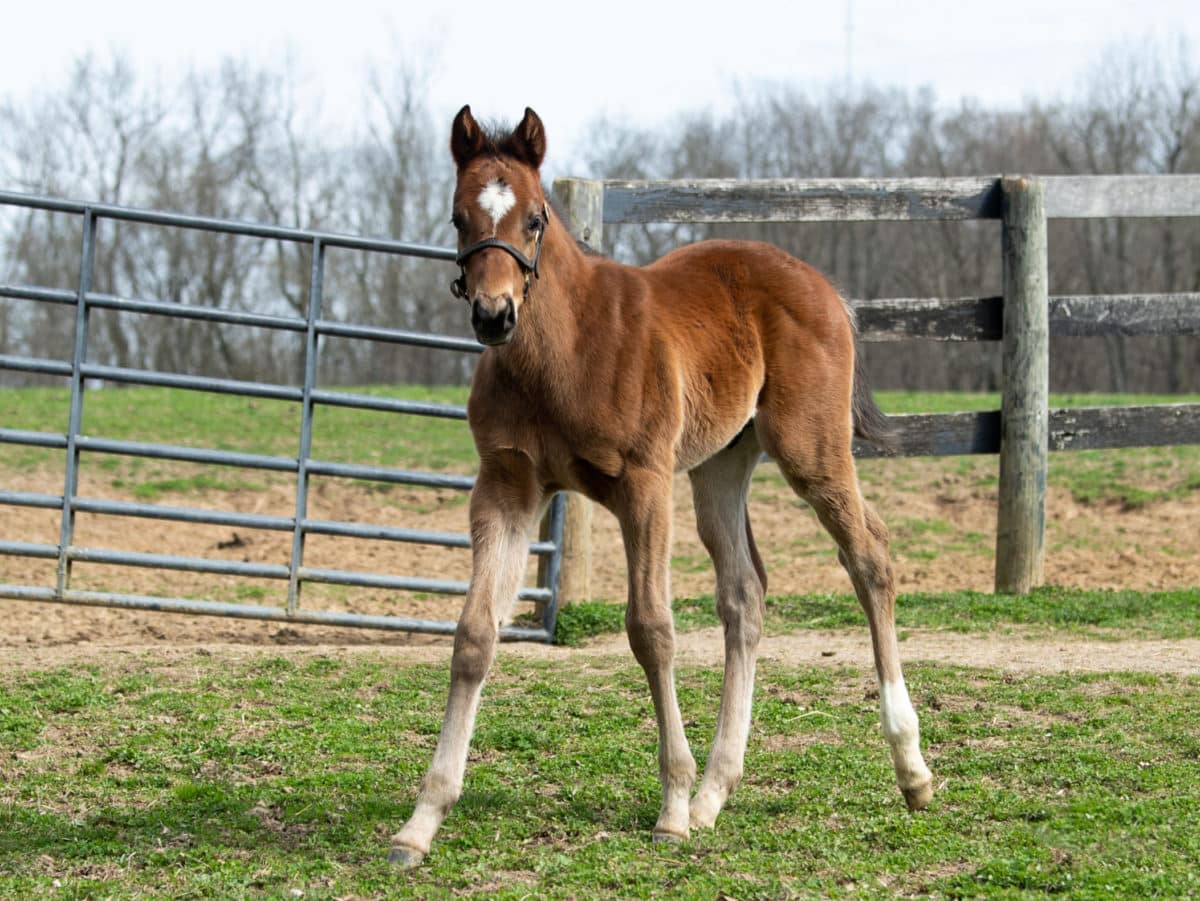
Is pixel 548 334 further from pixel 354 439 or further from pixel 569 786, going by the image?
pixel 354 439

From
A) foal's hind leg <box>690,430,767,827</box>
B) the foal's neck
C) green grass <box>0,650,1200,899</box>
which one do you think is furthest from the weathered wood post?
the foal's neck

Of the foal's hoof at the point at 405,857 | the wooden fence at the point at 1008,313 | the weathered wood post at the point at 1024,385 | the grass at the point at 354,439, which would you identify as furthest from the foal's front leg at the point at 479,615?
the grass at the point at 354,439

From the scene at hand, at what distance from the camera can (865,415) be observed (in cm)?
508

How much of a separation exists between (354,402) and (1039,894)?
5.01 metres

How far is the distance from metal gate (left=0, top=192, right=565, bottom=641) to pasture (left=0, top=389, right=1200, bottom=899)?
26 centimetres

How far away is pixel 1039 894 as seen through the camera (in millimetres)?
3367

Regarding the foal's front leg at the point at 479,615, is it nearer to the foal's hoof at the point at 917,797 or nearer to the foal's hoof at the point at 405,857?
the foal's hoof at the point at 405,857

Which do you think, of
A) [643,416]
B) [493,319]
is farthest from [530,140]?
[643,416]

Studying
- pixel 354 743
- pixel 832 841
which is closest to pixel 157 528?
pixel 354 743

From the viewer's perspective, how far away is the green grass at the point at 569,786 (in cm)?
355

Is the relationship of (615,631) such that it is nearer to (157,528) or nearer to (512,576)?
(512,576)

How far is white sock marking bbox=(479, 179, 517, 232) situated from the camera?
371cm

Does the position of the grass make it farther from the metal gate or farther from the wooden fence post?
the wooden fence post

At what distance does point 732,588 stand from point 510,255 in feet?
5.39
